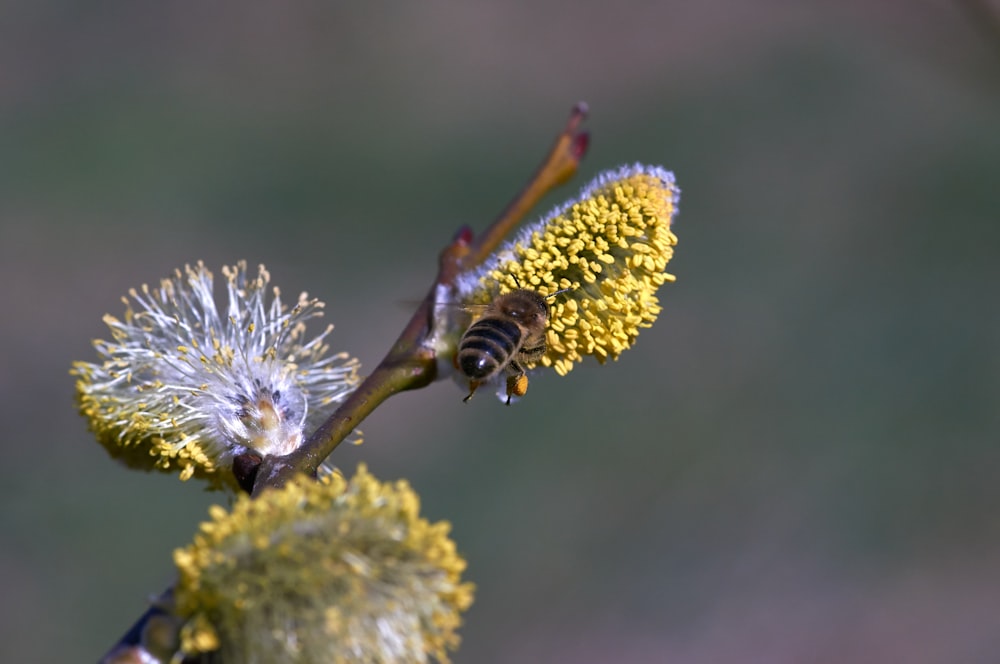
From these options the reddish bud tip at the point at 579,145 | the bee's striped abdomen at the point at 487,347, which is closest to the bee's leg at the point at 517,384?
the bee's striped abdomen at the point at 487,347

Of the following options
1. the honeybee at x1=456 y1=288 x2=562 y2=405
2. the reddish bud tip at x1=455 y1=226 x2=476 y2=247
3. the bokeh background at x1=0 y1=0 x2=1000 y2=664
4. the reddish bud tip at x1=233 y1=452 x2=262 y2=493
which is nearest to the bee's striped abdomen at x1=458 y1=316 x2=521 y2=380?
the honeybee at x1=456 y1=288 x2=562 y2=405

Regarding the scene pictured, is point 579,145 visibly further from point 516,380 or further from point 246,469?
point 246,469

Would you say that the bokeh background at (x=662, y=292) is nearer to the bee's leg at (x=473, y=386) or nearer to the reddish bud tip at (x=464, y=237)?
the reddish bud tip at (x=464, y=237)

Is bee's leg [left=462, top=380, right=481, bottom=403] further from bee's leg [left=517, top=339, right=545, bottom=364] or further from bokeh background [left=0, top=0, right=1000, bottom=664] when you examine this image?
bokeh background [left=0, top=0, right=1000, bottom=664]

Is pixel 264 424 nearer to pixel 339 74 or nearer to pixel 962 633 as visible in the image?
pixel 962 633

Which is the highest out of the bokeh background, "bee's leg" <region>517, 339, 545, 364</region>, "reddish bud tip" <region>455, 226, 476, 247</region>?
the bokeh background

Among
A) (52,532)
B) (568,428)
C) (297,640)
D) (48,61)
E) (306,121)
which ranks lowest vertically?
(297,640)

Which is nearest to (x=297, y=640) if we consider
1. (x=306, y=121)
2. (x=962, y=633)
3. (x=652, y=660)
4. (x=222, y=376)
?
(x=222, y=376)
